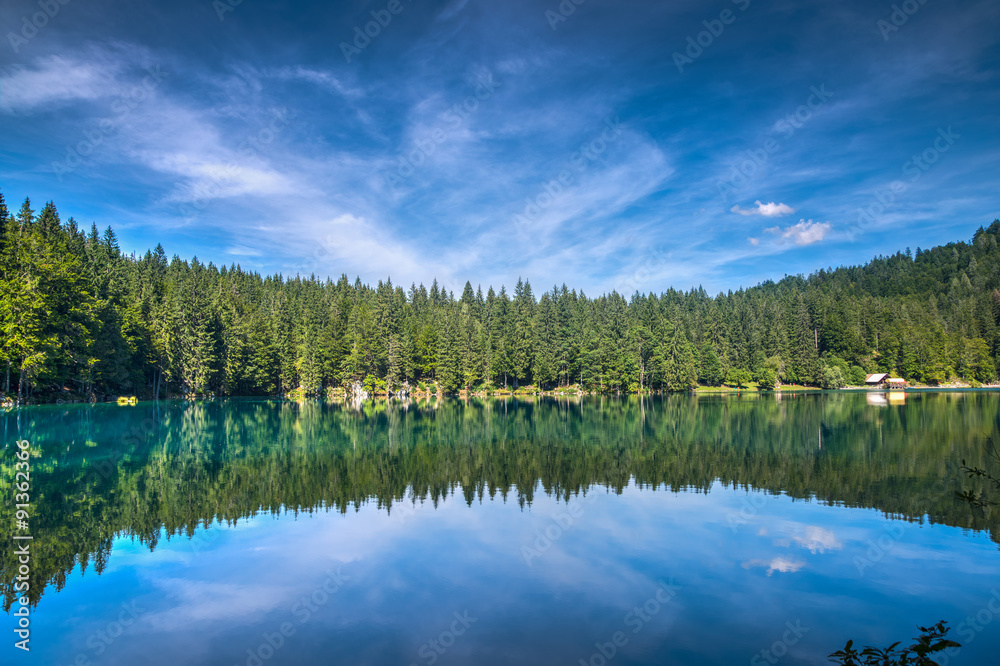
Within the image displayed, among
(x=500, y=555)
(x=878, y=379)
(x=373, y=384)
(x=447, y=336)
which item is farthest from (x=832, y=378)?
(x=500, y=555)

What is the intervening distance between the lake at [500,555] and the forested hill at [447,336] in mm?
45648

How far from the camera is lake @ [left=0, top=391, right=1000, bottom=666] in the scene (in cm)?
1063

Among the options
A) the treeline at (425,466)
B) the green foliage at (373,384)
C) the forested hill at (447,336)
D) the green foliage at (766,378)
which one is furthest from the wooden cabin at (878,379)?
the green foliage at (373,384)

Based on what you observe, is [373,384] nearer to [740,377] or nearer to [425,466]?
[425,466]

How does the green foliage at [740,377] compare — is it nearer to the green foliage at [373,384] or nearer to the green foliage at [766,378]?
the green foliage at [766,378]

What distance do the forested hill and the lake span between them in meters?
45.6

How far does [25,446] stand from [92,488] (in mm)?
15025

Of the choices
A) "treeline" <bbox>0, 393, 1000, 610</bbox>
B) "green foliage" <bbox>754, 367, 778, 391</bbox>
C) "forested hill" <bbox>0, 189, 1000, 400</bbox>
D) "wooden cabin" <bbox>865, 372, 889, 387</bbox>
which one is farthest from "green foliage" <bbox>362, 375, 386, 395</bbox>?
"wooden cabin" <bbox>865, 372, 889, 387</bbox>

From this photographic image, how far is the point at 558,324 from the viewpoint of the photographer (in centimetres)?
10725

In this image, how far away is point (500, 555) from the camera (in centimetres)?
1565

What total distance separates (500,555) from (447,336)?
281 feet

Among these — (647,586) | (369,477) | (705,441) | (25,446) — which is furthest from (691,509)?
(25,446)

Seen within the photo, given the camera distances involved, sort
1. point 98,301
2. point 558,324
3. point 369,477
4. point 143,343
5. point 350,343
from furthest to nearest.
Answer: point 558,324 < point 350,343 < point 143,343 < point 98,301 < point 369,477

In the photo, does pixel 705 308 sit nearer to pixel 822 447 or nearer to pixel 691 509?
pixel 822 447
